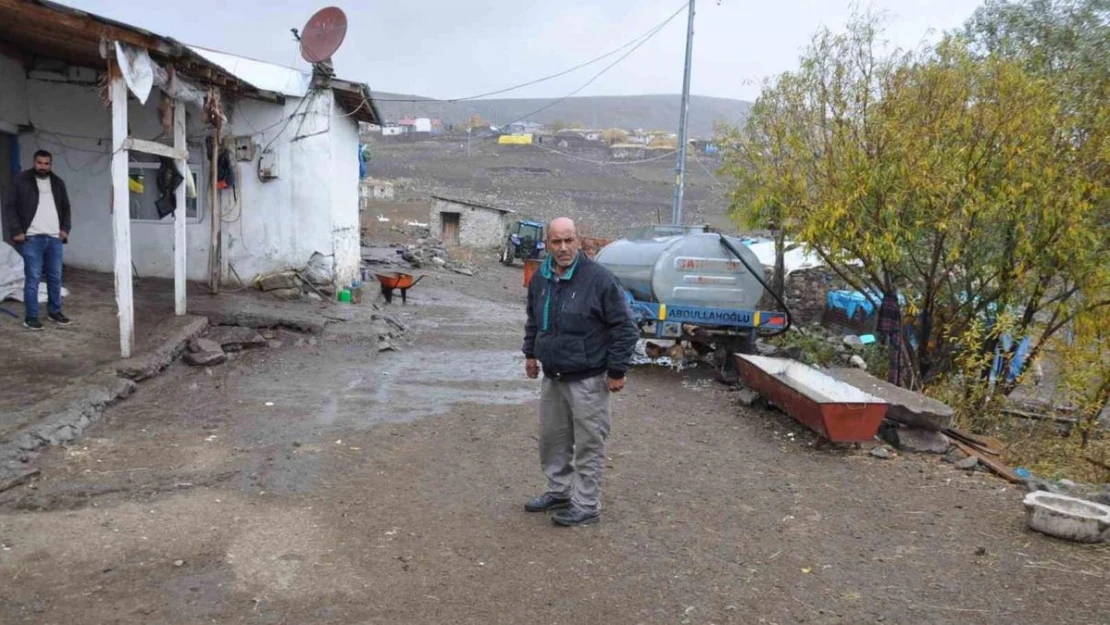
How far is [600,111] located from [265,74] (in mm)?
111362

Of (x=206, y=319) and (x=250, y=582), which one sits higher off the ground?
(x=206, y=319)

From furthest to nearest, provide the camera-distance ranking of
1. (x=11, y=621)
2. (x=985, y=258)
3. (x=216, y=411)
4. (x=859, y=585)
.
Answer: (x=985, y=258), (x=216, y=411), (x=859, y=585), (x=11, y=621)

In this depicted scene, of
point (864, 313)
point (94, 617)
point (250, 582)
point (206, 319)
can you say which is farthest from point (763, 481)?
point (864, 313)

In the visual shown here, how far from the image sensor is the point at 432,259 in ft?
80.8

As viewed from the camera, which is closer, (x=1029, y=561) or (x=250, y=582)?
(x=250, y=582)

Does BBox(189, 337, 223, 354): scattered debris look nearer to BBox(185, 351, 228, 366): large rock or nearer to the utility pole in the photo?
BBox(185, 351, 228, 366): large rock

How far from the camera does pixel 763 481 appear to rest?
5.89m

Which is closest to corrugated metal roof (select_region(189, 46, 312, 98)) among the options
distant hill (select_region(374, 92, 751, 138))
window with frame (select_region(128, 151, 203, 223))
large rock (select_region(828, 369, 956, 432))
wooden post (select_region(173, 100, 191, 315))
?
window with frame (select_region(128, 151, 203, 223))

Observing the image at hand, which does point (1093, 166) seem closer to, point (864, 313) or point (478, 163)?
point (864, 313)

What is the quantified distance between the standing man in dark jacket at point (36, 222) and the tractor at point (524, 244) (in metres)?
22.2

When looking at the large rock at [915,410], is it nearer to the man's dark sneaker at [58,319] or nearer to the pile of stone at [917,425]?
the pile of stone at [917,425]

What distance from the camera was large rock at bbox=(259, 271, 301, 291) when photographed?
470 inches

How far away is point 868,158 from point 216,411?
7.38 metres

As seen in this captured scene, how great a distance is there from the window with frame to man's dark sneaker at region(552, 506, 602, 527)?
929 centimetres
